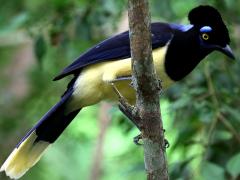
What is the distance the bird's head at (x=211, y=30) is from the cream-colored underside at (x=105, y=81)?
0.23 metres

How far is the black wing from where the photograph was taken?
4.34 m

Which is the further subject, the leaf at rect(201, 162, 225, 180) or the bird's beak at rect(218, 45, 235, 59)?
the bird's beak at rect(218, 45, 235, 59)

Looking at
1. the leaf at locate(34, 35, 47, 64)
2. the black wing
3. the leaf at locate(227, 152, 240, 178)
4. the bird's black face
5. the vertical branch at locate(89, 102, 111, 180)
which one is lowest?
the vertical branch at locate(89, 102, 111, 180)

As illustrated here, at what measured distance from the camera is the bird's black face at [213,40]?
4.34 metres

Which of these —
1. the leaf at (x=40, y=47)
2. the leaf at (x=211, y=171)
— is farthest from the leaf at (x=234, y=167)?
the leaf at (x=40, y=47)

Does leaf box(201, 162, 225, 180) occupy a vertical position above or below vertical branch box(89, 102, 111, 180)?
above

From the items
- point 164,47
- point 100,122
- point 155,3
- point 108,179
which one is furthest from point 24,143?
point 108,179

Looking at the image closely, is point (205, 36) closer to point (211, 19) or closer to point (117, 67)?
point (211, 19)

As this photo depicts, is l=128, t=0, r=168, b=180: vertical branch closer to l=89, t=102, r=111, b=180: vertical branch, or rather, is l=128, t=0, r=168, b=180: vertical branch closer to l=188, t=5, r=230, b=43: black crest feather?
l=188, t=5, r=230, b=43: black crest feather

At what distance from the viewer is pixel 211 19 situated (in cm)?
431

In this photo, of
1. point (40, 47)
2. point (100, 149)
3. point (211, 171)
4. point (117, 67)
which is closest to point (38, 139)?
point (117, 67)

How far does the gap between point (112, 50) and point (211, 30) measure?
0.57m

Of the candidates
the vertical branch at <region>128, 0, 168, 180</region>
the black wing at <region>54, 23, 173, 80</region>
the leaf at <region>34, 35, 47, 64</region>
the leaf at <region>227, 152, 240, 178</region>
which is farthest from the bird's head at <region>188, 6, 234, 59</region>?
the leaf at <region>34, 35, 47, 64</region>

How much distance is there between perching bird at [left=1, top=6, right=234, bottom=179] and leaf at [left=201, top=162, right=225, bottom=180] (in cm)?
50
